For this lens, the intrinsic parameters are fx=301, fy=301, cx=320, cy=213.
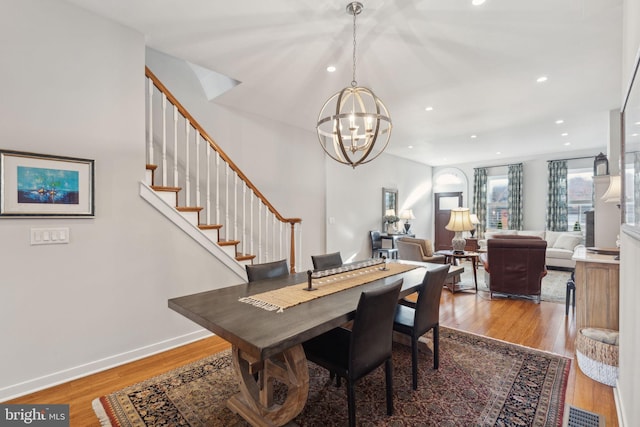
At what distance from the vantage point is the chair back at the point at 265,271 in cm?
251

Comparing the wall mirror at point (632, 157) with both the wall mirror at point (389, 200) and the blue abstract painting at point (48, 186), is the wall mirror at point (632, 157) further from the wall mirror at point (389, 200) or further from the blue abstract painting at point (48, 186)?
the wall mirror at point (389, 200)

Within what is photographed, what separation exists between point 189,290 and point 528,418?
2.95 meters

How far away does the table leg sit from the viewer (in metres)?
1.75

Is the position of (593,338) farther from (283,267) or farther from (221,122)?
(221,122)

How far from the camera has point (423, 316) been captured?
231 centimetres

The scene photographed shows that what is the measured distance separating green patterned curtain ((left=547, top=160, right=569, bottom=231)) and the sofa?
4476 mm

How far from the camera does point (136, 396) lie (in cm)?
217

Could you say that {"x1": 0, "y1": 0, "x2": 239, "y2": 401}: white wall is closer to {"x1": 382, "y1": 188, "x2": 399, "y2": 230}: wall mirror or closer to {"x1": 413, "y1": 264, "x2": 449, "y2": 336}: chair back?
{"x1": 413, "y1": 264, "x2": 449, "y2": 336}: chair back

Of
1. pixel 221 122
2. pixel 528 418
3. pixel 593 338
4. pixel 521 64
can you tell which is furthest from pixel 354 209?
pixel 528 418

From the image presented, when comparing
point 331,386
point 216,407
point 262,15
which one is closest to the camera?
point 216,407

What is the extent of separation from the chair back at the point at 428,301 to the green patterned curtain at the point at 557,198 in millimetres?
7052

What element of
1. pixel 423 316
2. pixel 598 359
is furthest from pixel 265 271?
pixel 598 359

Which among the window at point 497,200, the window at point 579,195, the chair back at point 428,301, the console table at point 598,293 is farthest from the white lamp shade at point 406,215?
the chair back at point 428,301

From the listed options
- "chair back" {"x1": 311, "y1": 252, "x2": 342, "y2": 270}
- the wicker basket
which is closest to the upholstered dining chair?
"chair back" {"x1": 311, "y1": 252, "x2": 342, "y2": 270}
